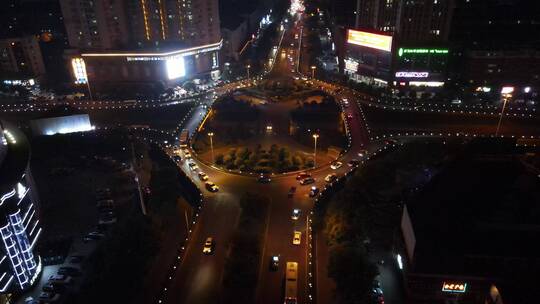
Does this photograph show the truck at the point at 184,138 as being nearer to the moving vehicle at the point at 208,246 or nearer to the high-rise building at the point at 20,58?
the moving vehicle at the point at 208,246

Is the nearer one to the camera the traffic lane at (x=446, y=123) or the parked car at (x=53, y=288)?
the parked car at (x=53, y=288)

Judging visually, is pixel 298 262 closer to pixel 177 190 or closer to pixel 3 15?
pixel 177 190

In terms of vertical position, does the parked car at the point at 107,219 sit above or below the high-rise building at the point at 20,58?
below

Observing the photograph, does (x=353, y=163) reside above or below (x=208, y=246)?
above

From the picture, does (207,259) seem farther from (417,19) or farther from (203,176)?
(417,19)

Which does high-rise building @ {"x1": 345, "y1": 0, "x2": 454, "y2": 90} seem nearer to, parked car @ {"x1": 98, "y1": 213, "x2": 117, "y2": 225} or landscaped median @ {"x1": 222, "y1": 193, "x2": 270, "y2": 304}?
landscaped median @ {"x1": 222, "y1": 193, "x2": 270, "y2": 304}

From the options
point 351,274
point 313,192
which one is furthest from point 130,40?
point 351,274

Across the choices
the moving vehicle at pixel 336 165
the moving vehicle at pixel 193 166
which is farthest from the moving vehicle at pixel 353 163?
the moving vehicle at pixel 193 166

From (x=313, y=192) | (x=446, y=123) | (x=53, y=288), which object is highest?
(x=446, y=123)
